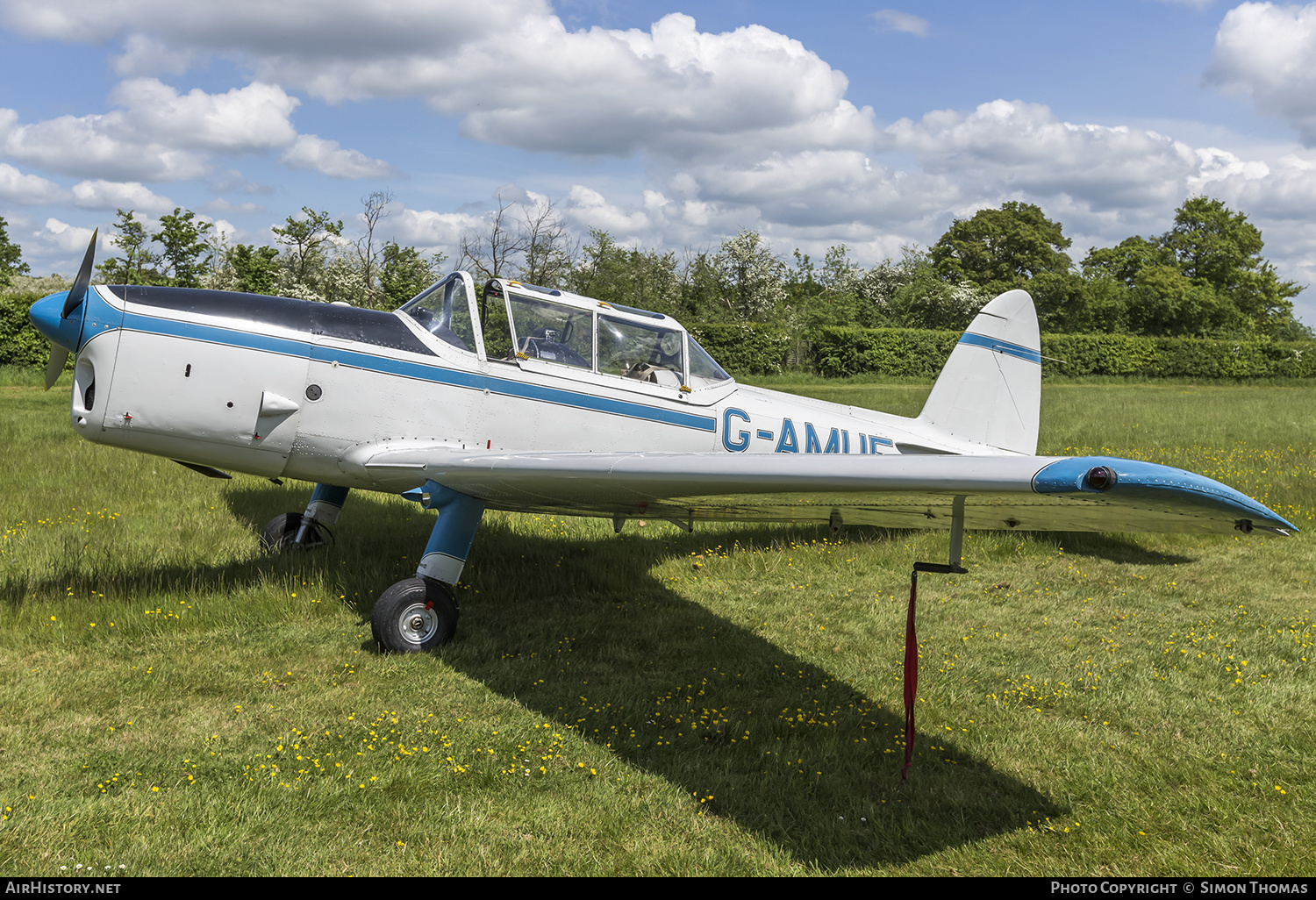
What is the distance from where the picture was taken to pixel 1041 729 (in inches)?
159

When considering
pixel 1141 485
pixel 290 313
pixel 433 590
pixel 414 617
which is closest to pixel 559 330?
pixel 290 313

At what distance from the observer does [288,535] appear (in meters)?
6.94

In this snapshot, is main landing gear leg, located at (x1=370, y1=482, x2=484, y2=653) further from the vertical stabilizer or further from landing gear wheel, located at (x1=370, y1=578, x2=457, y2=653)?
the vertical stabilizer

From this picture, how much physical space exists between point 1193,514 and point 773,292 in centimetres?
4114

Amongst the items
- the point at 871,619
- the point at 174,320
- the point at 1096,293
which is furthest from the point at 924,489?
the point at 1096,293

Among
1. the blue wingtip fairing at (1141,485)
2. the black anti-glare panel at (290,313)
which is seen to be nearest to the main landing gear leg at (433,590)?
the black anti-glare panel at (290,313)

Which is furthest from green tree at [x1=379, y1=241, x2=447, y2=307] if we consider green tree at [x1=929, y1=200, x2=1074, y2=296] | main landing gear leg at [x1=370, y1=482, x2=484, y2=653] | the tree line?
green tree at [x1=929, y1=200, x2=1074, y2=296]

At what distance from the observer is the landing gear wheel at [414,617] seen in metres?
4.86

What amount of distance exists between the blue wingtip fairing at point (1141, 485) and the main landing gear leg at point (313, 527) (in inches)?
229

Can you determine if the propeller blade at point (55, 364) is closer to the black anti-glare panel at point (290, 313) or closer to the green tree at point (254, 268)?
the black anti-glare panel at point (290, 313)

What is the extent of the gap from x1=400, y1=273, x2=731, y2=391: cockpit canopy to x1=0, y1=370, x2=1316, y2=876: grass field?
179cm

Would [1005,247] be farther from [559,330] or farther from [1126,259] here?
[559,330]

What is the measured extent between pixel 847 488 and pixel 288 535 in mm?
5670
